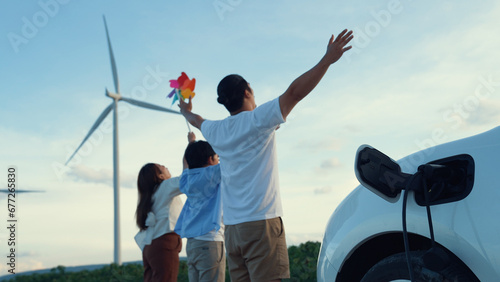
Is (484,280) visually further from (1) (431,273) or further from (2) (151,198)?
(2) (151,198)

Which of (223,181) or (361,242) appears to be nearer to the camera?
(361,242)

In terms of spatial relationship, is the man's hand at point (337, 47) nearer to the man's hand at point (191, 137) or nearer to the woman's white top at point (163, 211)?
the man's hand at point (191, 137)

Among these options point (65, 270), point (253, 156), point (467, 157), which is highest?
point (253, 156)

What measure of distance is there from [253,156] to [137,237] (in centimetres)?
268

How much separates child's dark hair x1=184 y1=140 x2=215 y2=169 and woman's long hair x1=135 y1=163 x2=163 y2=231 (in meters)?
1.01

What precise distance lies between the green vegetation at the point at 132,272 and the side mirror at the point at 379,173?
421 cm

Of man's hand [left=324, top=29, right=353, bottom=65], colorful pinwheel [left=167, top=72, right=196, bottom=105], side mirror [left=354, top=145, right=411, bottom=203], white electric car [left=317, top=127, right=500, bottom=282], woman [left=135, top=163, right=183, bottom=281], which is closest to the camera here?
white electric car [left=317, top=127, right=500, bottom=282]

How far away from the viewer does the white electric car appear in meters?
1.71

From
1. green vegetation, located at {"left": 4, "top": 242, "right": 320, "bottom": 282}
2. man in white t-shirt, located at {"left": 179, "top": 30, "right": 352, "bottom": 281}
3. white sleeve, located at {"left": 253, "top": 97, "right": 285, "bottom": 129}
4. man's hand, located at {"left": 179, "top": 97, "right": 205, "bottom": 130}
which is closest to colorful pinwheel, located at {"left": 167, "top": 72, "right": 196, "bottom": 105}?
man's hand, located at {"left": 179, "top": 97, "right": 205, "bottom": 130}

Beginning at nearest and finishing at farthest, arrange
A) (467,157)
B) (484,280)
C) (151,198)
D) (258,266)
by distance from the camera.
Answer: (484,280) → (467,157) → (258,266) → (151,198)

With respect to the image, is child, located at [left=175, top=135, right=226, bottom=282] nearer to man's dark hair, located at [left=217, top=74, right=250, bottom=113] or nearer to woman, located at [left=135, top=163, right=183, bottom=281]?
woman, located at [left=135, top=163, right=183, bottom=281]

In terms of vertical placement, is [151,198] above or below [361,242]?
above

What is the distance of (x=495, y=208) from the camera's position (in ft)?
5.52

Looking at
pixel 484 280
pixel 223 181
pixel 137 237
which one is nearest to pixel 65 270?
pixel 137 237
